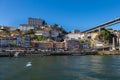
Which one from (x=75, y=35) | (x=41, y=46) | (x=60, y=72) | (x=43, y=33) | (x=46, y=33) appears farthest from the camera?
(x=75, y=35)

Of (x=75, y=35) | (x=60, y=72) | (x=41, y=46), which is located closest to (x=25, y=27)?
(x=41, y=46)

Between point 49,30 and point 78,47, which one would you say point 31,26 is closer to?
point 49,30

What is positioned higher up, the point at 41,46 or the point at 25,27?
the point at 25,27

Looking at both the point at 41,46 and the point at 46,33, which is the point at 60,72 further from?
the point at 46,33

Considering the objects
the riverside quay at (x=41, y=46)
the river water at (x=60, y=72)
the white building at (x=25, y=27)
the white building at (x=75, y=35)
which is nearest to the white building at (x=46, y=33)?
the white building at (x=25, y=27)

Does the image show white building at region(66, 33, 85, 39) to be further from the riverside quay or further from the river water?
the river water

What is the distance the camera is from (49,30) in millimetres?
121812

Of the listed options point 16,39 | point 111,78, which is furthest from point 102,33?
point 111,78

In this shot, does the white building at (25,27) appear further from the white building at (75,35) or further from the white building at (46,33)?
the white building at (75,35)

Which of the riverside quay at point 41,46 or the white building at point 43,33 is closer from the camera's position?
the riverside quay at point 41,46

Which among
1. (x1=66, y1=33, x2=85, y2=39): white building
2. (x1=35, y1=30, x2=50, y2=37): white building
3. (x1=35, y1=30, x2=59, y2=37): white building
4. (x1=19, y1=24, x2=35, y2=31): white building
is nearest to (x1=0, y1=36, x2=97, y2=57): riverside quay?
(x1=35, y1=30, x2=50, y2=37): white building

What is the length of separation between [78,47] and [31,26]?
33.5 metres

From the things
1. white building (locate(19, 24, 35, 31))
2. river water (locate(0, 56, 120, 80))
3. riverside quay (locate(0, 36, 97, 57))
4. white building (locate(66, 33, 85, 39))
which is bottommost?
river water (locate(0, 56, 120, 80))

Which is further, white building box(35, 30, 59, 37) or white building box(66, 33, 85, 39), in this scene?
white building box(66, 33, 85, 39)
